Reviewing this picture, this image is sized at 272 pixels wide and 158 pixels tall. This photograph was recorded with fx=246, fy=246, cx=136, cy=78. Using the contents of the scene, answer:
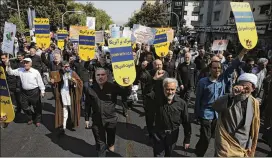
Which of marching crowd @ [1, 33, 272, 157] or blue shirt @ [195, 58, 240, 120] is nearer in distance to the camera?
marching crowd @ [1, 33, 272, 157]

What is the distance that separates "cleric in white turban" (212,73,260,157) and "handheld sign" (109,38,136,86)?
159 centimetres

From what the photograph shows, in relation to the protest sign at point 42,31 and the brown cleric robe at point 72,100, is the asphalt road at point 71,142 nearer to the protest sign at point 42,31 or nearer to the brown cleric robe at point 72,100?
the brown cleric robe at point 72,100

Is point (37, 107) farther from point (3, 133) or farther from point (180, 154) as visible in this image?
point (180, 154)

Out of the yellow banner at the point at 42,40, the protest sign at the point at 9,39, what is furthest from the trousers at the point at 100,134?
the yellow banner at the point at 42,40

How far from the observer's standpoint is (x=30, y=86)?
578 centimetres

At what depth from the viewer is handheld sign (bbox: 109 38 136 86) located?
13.3 feet

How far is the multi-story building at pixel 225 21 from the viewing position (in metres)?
21.1

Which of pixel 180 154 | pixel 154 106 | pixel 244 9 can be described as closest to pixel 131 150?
pixel 180 154

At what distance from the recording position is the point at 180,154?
4.80 meters

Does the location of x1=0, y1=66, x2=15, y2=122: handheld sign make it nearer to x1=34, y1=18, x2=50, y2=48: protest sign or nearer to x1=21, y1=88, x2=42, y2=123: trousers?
x1=21, y1=88, x2=42, y2=123: trousers

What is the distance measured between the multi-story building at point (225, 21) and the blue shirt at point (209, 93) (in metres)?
18.4

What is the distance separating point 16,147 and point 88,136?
4.77 feet

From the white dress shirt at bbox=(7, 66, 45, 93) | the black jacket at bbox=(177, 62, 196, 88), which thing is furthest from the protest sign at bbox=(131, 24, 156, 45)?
the white dress shirt at bbox=(7, 66, 45, 93)

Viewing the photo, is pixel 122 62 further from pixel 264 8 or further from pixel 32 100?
pixel 264 8
